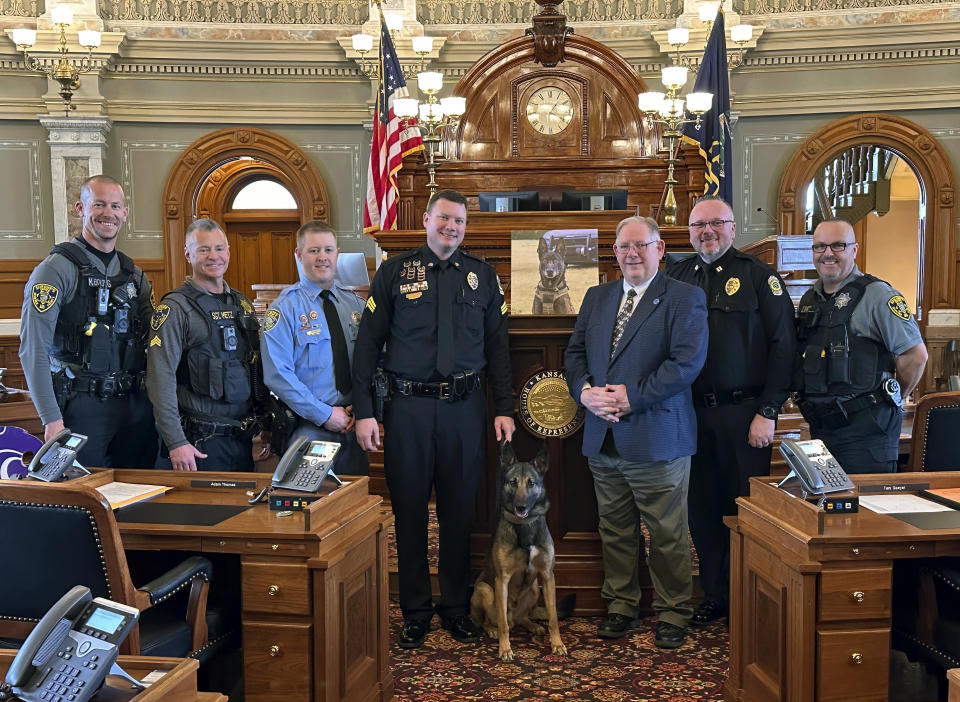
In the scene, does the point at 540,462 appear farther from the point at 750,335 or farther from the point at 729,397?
the point at 750,335

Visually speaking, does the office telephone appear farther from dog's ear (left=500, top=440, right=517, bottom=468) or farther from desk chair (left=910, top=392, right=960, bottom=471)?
desk chair (left=910, top=392, right=960, bottom=471)

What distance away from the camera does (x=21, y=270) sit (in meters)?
10.0

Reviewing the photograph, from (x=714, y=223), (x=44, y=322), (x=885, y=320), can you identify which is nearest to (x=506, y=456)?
(x=714, y=223)

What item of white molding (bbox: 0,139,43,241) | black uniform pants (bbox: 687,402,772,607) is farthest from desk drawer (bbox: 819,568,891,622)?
white molding (bbox: 0,139,43,241)

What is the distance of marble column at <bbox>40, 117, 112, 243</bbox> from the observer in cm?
989

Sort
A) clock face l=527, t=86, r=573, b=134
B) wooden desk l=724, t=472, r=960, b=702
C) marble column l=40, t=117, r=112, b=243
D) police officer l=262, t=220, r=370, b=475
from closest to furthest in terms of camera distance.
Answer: wooden desk l=724, t=472, r=960, b=702
police officer l=262, t=220, r=370, b=475
clock face l=527, t=86, r=573, b=134
marble column l=40, t=117, r=112, b=243

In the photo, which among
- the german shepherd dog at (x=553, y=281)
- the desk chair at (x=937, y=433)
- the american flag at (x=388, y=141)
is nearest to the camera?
the desk chair at (x=937, y=433)

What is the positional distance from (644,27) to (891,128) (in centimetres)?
302

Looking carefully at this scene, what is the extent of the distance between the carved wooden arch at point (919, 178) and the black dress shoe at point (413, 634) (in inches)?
312

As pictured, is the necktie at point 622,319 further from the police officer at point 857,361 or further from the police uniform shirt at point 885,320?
the police uniform shirt at point 885,320

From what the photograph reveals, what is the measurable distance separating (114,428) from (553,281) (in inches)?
78.6

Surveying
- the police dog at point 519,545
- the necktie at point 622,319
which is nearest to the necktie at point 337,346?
the police dog at point 519,545

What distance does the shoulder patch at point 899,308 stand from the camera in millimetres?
3287

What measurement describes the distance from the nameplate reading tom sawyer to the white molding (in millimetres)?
8391
